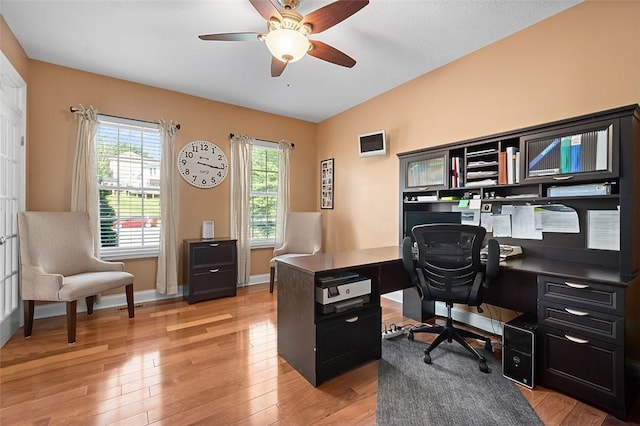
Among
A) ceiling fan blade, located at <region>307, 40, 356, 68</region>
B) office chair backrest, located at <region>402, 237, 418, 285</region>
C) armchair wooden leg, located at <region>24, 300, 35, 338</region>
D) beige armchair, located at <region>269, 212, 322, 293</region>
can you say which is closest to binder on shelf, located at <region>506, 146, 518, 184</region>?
office chair backrest, located at <region>402, 237, 418, 285</region>

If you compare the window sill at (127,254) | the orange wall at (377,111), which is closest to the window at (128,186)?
the window sill at (127,254)

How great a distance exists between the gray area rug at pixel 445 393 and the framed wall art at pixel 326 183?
2.82 m

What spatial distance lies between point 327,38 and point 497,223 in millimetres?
2305

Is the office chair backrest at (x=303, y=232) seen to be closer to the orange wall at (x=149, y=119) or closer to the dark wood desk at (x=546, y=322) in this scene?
the orange wall at (x=149, y=119)

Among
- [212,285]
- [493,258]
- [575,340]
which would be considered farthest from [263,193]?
[575,340]

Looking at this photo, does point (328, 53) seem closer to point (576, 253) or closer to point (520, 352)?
point (576, 253)

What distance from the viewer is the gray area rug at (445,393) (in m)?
1.62

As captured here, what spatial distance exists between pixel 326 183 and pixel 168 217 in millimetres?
2442

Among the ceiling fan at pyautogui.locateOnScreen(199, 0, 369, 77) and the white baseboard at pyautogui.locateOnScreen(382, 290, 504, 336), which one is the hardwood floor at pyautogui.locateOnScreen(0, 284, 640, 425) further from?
the ceiling fan at pyautogui.locateOnScreen(199, 0, 369, 77)

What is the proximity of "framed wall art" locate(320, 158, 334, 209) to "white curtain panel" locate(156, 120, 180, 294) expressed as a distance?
229 cm

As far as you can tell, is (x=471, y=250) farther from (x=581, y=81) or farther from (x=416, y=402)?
(x=581, y=81)

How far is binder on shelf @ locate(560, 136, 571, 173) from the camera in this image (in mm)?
2090

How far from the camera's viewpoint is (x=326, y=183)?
4.89 metres

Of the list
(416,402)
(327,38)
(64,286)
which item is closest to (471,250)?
(416,402)
